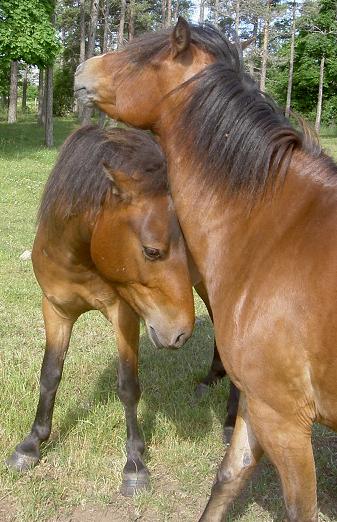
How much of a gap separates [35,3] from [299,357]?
59.5 feet

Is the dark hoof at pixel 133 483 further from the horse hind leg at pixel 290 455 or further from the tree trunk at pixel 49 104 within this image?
the tree trunk at pixel 49 104

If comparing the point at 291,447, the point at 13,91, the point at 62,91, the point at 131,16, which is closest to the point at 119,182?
the point at 291,447

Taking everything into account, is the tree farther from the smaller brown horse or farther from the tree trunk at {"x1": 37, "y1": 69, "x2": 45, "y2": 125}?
the smaller brown horse

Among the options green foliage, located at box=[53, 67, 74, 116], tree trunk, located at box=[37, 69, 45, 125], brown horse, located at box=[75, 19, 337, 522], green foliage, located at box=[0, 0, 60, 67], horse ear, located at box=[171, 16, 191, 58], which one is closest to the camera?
brown horse, located at box=[75, 19, 337, 522]

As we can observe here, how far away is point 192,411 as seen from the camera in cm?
391

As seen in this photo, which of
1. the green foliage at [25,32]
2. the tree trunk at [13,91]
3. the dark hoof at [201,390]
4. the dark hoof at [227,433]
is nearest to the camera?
the dark hoof at [227,433]

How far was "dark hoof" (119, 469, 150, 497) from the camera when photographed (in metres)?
3.15

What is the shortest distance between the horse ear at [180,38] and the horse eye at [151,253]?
35.0 inches

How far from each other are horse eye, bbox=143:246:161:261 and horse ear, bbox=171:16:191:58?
0.89m

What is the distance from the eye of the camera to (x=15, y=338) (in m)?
5.02

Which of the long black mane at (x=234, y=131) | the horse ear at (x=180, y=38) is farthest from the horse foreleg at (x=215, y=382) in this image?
the horse ear at (x=180, y=38)

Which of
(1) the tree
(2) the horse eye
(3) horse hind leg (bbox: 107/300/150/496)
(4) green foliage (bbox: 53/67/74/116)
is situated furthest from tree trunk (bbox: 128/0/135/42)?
(2) the horse eye

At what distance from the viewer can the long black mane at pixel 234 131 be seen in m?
2.26

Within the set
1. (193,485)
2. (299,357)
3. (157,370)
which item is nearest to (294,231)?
(299,357)
